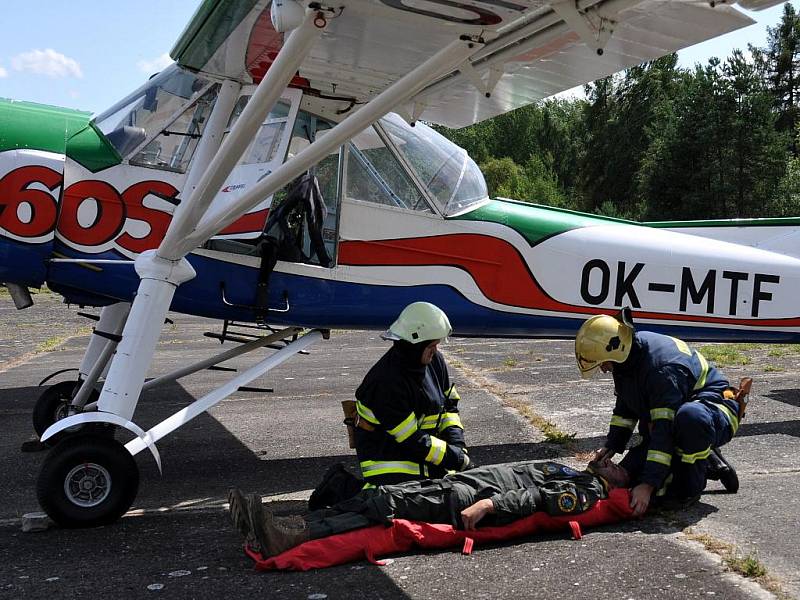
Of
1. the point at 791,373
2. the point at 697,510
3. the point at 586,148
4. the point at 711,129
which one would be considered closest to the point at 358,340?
the point at 791,373

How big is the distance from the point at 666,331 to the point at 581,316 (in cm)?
76

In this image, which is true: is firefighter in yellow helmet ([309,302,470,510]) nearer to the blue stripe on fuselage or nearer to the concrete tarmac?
the concrete tarmac

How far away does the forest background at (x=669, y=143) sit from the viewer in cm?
4250

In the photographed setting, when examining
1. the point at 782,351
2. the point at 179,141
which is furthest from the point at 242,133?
the point at 782,351

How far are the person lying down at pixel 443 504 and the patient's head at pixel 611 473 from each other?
0.45 feet

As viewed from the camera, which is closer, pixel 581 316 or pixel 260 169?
pixel 260 169

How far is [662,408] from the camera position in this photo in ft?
16.1

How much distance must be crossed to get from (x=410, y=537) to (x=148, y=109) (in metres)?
3.77

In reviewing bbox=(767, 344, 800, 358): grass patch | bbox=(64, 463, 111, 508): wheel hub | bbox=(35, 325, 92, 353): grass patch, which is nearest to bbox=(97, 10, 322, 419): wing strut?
bbox=(64, 463, 111, 508): wheel hub

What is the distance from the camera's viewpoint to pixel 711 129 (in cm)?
4331

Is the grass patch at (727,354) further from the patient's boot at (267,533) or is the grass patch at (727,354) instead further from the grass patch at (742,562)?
the patient's boot at (267,533)

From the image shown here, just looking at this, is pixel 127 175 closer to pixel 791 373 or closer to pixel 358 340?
pixel 791 373

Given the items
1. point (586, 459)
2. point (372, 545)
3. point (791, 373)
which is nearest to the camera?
point (372, 545)

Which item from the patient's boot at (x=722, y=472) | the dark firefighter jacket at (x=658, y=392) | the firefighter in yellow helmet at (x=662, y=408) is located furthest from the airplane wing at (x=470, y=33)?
the patient's boot at (x=722, y=472)
